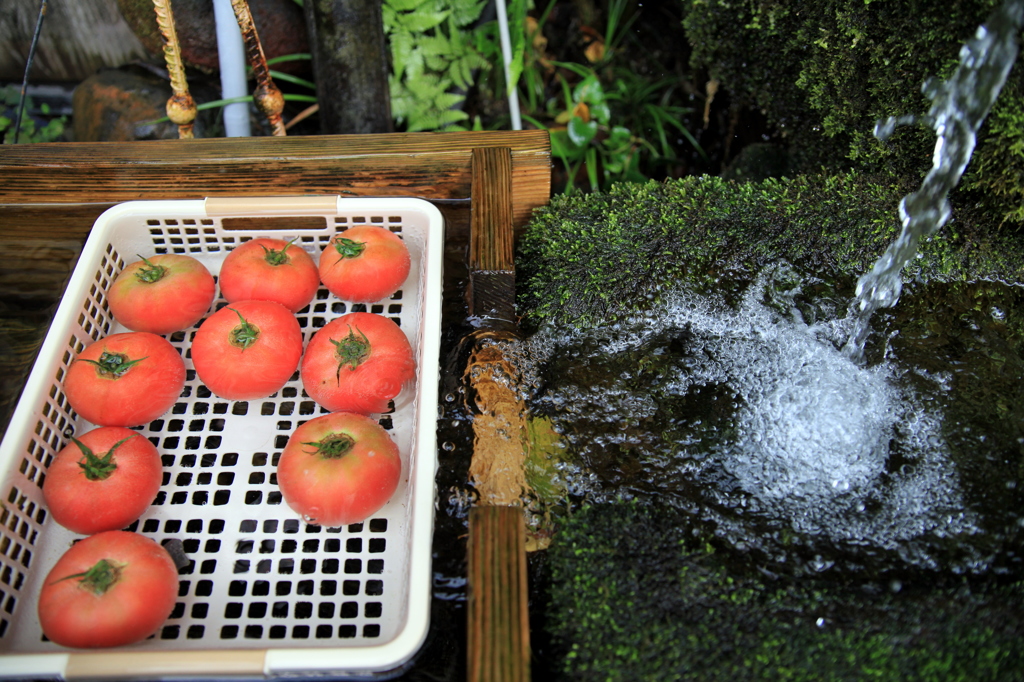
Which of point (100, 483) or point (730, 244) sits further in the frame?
point (730, 244)

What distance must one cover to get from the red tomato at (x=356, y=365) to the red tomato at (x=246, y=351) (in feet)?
0.20

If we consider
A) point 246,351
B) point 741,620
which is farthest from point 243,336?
point 741,620

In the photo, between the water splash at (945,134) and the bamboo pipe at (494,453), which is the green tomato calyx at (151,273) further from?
the water splash at (945,134)

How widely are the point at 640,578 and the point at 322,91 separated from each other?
2.05 m

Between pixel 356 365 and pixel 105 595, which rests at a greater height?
pixel 356 365

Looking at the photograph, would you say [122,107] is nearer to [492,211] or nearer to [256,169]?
[256,169]

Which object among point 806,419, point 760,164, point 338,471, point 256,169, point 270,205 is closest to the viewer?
point 338,471

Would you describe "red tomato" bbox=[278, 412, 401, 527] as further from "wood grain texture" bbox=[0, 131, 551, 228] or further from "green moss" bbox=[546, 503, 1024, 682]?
"wood grain texture" bbox=[0, 131, 551, 228]

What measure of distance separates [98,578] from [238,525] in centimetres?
31

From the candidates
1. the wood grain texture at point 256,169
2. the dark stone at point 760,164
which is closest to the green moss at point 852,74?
the dark stone at point 760,164

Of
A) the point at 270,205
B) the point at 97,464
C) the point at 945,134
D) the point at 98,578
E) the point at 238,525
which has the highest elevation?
the point at 945,134

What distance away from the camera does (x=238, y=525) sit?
157 centimetres

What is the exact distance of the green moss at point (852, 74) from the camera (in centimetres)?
163

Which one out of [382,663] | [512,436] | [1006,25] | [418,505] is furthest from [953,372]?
[382,663]
